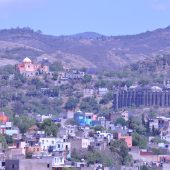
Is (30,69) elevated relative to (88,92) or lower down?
elevated

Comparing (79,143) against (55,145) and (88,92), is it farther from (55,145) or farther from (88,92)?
(88,92)

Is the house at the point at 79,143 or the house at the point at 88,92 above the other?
the house at the point at 88,92

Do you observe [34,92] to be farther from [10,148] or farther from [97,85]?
[10,148]

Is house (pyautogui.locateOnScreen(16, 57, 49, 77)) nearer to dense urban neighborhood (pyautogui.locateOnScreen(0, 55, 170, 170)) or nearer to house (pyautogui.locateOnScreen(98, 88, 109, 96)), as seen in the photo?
dense urban neighborhood (pyautogui.locateOnScreen(0, 55, 170, 170))

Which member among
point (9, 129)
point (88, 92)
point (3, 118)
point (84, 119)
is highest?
point (88, 92)

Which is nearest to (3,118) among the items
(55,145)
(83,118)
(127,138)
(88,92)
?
(127,138)

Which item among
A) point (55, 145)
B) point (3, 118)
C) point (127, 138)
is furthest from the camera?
point (3, 118)

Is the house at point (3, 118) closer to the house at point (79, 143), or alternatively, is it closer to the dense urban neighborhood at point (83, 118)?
the dense urban neighborhood at point (83, 118)

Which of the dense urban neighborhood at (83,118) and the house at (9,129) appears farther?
the house at (9,129)

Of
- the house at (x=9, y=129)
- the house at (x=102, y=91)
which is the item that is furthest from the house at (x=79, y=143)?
the house at (x=102, y=91)

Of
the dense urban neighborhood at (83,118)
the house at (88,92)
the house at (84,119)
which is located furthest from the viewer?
the house at (88,92)

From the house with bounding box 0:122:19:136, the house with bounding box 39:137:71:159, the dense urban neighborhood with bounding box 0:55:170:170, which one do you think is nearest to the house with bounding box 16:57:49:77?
the dense urban neighborhood with bounding box 0:55:170:170
